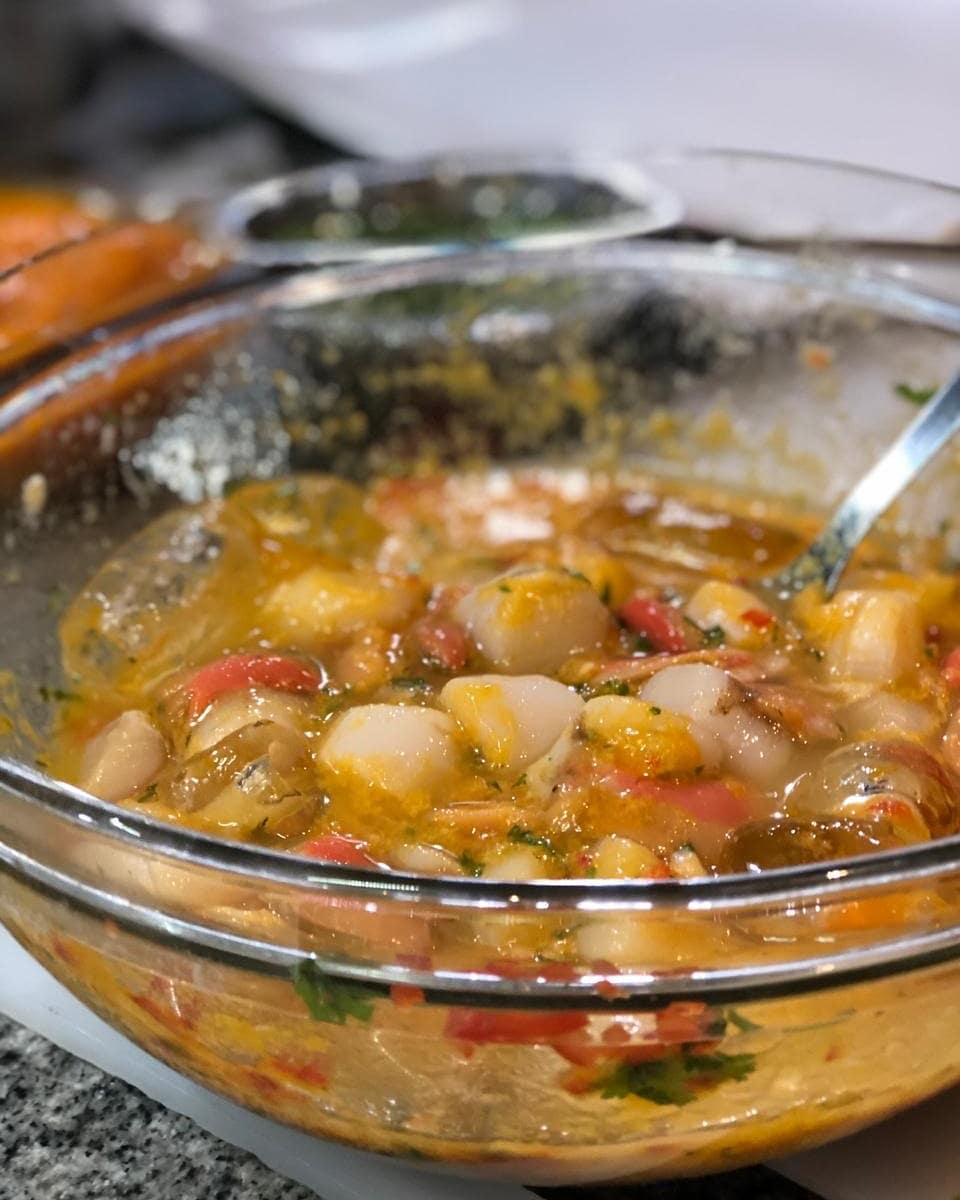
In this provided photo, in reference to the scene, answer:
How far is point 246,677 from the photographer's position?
3.51 ft

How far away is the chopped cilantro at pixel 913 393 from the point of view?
1.41 metres

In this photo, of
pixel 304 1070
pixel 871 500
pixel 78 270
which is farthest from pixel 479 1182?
pixel 78 270

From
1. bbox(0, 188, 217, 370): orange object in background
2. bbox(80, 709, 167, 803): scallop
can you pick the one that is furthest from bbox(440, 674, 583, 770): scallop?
bbox(0, 188, 217, 370): orange object in background

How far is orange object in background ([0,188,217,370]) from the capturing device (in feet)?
4.50

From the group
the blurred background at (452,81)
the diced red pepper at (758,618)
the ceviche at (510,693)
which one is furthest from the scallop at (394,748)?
the blurred background at (452,81)

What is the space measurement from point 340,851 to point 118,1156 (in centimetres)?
25

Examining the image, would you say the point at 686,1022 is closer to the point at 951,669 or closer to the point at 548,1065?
the point at 548,1065

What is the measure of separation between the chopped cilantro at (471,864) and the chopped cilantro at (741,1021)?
8.2 inches

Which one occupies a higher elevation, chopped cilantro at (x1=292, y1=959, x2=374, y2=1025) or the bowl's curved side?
chopped cilantro at (x1=292, y1=959, x2=374, y2=1025)

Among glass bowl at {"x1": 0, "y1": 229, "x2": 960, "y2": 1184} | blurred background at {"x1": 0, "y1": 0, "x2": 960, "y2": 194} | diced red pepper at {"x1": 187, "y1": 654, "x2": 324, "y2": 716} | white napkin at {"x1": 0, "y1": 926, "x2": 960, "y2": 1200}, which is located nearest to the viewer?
glass bowl at {"x1": 0, "y1": 229, "x2": 960, "y2": 1184}

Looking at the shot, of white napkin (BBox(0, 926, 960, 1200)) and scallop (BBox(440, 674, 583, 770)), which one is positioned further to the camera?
scallop (BBox(440, 674, 583, 770))

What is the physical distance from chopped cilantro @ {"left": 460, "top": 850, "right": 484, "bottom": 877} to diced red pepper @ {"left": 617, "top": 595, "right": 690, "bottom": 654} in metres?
0.31

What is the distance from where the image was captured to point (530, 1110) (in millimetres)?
743

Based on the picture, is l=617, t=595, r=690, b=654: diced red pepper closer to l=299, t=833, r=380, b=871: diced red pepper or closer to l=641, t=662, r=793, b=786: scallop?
l=641, t=662, r=793, b=786: scallop
